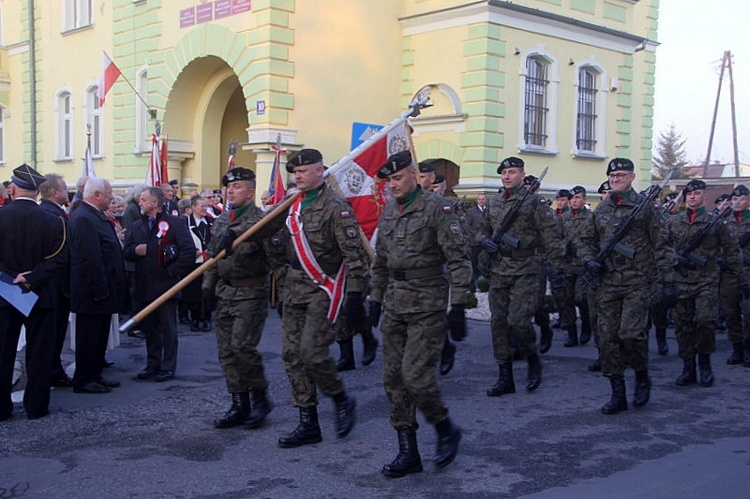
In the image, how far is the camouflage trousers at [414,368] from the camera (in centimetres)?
525

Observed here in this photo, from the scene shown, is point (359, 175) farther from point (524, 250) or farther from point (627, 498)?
point (627, 498)

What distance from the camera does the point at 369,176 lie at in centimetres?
895

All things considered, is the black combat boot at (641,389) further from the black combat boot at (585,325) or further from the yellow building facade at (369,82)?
the yellow building facade at (369,82)

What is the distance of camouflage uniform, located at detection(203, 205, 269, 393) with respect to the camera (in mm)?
6281

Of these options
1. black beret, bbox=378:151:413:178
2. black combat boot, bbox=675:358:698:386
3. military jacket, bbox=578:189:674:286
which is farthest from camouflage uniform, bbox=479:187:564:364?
black beret, bbox=378:151:413:178

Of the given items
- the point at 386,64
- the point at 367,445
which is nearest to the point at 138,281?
the point at 367,445

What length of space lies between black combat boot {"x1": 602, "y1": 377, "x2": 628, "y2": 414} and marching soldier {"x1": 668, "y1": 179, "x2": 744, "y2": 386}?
1.43m

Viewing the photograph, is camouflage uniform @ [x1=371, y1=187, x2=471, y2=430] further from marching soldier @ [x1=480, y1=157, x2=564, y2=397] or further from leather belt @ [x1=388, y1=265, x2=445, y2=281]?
marching soldier @ [x1=480, y1=157, x2=564, y2=397]

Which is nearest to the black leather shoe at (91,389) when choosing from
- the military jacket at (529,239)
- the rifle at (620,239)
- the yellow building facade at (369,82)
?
the military jacket at (529,239)

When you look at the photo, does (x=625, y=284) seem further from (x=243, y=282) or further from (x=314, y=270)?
(x=243, y=282)

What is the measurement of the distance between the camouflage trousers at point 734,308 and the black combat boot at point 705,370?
1.34 m

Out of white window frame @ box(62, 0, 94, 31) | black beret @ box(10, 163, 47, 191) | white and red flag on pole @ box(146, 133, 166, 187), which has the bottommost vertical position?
black beret @ box(10, 163, 47, 191)

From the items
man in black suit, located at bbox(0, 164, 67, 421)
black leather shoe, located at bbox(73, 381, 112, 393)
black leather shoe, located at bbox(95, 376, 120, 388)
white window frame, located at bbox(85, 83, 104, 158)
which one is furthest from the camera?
white window frame, located at bbox(85, 83, 104, 158)

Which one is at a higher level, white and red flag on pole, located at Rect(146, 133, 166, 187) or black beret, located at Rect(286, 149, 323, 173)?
white and red flag on pole, located at Rect(146, 133, 166, 187)
